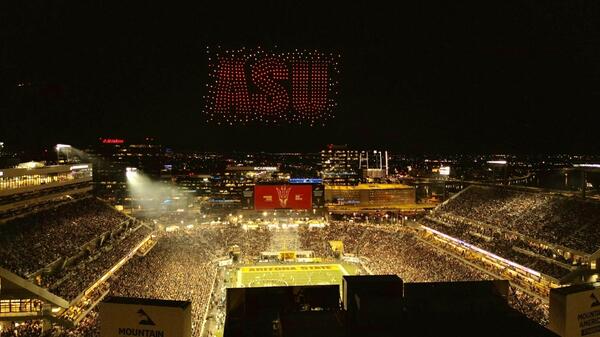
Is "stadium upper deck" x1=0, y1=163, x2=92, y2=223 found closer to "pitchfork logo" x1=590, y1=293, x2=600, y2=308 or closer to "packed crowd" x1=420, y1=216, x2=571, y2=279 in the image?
"pitchfork logo" x1=590, y1=293, x2=600, y2=308

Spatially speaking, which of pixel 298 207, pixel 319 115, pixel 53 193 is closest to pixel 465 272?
pixel 319 115

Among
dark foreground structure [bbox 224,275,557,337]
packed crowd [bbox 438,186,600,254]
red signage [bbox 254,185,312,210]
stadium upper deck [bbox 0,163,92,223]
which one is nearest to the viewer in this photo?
dark foreground structure [bbox 224,275,557,337]

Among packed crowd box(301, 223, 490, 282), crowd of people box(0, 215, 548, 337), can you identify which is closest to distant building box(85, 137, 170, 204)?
crowd of people box(0, 215, 548, 337)

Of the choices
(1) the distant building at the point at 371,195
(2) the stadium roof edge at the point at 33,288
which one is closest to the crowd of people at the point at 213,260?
(2) the stadium roof edge at the point at 33,288

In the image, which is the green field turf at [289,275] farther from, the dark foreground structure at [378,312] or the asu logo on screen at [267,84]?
the dark foreground structure at [378,312]

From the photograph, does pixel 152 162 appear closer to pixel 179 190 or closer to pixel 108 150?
pixel 108 150

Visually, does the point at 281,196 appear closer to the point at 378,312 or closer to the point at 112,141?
the point at 378,312

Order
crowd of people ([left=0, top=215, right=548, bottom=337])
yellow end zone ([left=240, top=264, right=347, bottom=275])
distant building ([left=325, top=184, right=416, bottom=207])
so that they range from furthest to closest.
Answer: distant building ([left=325, top=184, right=416, bottom=207]) < yellow end zone ([left=240, top=264, right=347, bottom=275]) < crowd of people ([left=0, top=215, right=548, bottom=337])
